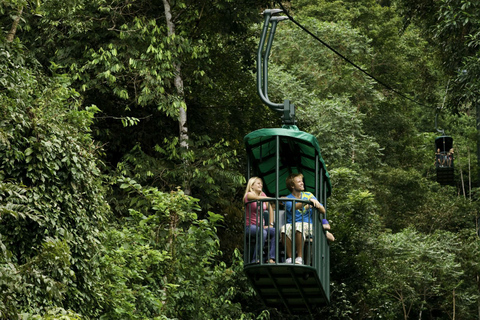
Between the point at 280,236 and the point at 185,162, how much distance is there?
7.50 m

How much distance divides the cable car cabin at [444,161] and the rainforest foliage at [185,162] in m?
1.85

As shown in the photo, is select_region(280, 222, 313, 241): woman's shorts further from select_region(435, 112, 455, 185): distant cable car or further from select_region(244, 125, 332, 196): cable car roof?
select_region(435, 112, 455, 185): distant cable car

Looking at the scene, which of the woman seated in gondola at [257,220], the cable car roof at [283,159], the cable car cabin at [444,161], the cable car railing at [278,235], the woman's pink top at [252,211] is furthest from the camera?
the cable car cabin at [444,161]

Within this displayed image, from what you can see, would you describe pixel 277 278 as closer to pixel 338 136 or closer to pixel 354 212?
pixel 354 212

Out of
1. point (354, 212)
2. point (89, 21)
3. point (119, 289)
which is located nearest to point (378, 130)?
point (354, 212)

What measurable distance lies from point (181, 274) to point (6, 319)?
5105 mm

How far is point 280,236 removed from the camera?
8.83m

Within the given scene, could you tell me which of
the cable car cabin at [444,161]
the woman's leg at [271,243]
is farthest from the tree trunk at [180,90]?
the cable car cabin at [444,161]

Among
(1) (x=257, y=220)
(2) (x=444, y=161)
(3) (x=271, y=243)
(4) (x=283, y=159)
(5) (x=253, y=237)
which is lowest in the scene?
(3) (x=271, y=243)

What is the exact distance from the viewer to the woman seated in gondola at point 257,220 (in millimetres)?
8867

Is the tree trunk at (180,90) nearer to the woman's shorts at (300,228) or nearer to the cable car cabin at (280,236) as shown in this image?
the cable car cabin at (280,236)

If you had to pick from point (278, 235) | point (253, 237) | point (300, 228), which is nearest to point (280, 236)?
point (278, 235)

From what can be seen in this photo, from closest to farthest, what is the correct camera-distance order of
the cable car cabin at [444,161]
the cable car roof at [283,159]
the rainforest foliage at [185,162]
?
1. the cable car roof at [283,159]
2. the rainforest foliage at [185,162]
3. the cable car cabin at [444,161]

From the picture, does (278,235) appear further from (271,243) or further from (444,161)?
(444,161)
